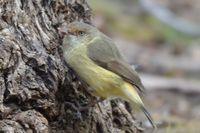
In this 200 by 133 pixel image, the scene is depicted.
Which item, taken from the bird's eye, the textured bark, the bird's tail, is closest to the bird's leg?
the textured bark

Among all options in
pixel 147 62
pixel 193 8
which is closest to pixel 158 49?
Answer: pixel 147 62

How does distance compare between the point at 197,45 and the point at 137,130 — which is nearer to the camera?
the point at 137,130

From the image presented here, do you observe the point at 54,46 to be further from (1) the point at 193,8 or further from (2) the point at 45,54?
(1) the point at 193,8

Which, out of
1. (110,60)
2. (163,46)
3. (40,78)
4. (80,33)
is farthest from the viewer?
(163,46)

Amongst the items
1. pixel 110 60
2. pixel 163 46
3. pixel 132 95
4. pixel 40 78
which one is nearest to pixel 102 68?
pixel 110 60

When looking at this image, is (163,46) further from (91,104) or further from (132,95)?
A: (132,95)

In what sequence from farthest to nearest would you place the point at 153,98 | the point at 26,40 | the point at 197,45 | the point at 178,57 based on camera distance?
the point at 197,45 → the point at 178,57 → the point at 153,98 → the point at 26,40
